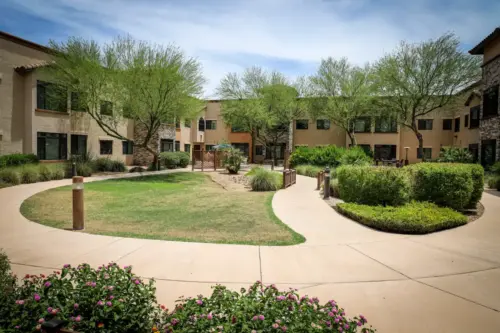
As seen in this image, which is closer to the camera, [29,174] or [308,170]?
[29,174]

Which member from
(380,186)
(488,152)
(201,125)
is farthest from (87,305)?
(201,125)

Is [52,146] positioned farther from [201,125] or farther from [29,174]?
[201,125]

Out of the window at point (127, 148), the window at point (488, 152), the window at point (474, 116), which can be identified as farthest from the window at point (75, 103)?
the window at point (474, 116)

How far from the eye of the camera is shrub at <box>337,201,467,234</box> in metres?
7.20

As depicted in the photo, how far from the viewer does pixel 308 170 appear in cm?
2322

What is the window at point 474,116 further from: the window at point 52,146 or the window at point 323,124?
the window at point 52,146

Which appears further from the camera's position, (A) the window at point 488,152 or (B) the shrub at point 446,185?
(A) the window at point 488,152

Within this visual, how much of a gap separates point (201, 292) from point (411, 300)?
2692 millimetres

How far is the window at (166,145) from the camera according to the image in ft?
104

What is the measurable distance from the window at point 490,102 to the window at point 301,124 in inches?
785

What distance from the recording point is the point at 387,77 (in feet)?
92.0

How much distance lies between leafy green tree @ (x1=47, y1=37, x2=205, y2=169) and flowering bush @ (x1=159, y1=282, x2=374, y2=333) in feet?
64.4

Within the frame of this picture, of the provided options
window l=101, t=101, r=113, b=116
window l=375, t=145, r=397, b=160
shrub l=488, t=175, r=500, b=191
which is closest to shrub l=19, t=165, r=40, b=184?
window l=101, t=101, r=113, b=116

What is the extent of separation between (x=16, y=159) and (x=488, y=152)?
31.2 m
